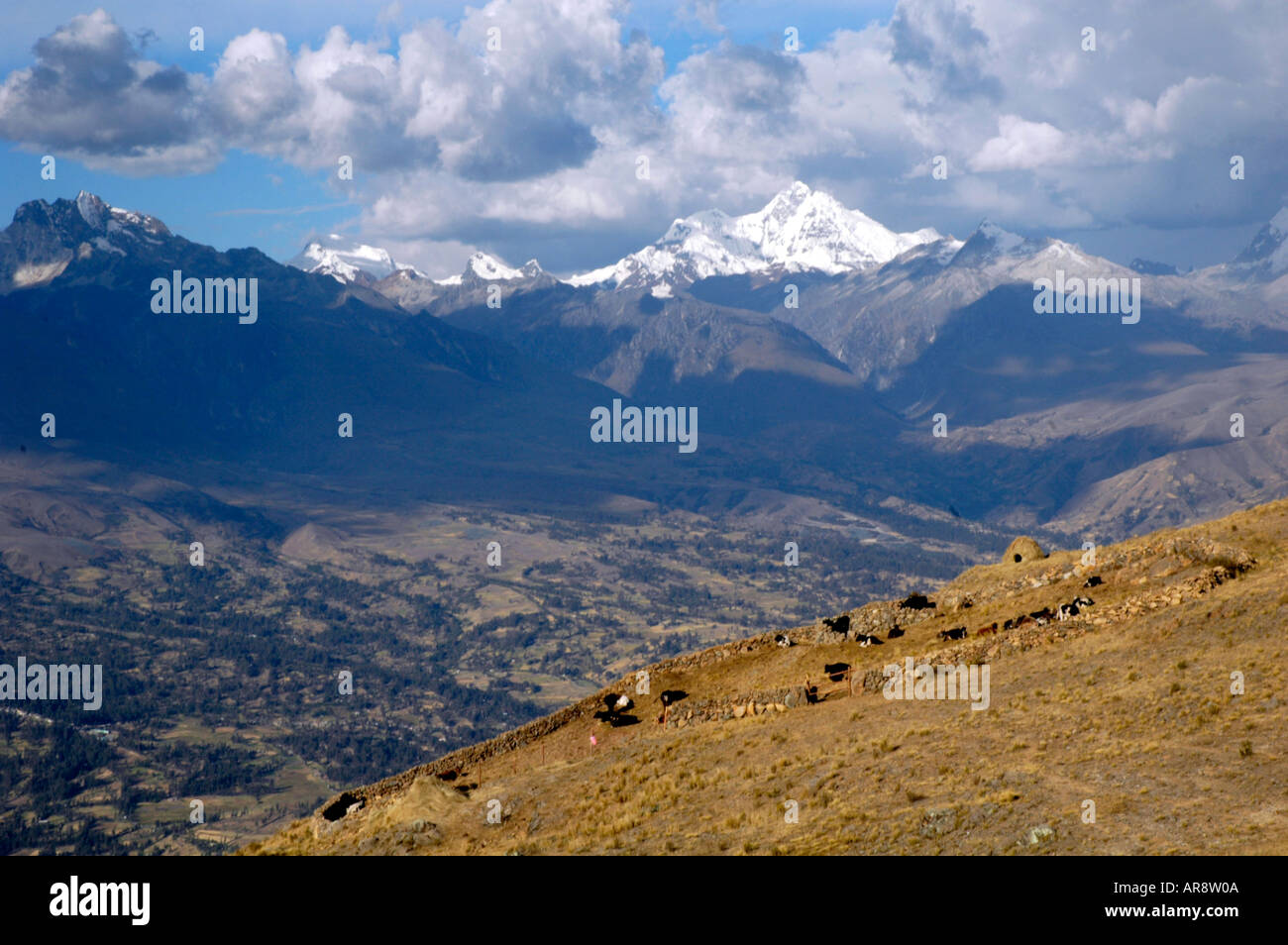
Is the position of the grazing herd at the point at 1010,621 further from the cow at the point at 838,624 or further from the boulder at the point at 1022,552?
the boulder at the point at 1022,552

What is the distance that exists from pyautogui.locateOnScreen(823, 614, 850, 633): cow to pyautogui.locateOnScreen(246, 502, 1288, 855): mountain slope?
61 centimetres

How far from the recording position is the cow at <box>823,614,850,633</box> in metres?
58.3

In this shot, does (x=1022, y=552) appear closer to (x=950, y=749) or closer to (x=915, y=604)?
(x=915, y=604)

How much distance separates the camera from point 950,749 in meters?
40.7

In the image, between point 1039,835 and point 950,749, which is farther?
point 950,749

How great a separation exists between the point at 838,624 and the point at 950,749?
18.3 meters

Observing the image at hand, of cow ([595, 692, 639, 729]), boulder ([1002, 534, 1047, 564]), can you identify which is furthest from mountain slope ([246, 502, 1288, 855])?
boulder ([1002, 534, 1047, 564])

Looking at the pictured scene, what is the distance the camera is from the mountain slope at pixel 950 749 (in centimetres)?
3375

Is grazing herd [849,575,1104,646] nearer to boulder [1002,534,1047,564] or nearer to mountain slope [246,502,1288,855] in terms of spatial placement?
mountain slope [246,502,1288,855]

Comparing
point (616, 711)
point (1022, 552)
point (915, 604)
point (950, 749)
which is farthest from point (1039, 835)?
point (1022, 552)

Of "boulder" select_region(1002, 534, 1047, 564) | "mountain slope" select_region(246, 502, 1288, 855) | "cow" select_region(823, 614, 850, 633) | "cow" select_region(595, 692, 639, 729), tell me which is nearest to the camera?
"mountain slope" select_region(246, 502, 1288, 855)

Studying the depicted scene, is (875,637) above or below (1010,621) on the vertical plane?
Answer: below

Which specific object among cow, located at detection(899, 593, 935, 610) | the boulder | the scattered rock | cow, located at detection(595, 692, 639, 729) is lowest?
the scattered rock

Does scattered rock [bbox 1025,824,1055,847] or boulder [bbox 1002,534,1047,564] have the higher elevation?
boulder [bbox 1002,534,1047,564]
